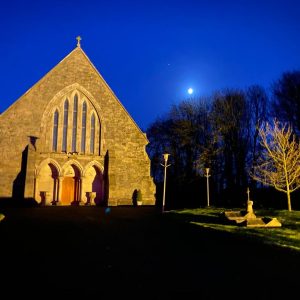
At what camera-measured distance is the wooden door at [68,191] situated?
30234 mm

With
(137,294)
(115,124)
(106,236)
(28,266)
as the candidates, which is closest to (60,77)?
(115,124)

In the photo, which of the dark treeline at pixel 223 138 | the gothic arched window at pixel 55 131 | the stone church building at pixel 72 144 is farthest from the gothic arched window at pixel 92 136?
the dark treeline at pixel 223 138

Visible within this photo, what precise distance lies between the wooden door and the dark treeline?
36.8ft

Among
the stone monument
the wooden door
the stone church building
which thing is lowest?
the stone monument

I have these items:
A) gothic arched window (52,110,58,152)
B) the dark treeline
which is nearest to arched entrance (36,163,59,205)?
gothic arched window (52,110,58,152)

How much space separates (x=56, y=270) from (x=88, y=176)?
24170 millimetres

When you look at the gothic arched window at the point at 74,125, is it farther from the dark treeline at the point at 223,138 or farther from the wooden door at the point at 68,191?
the dark treeline at the point at 223,138

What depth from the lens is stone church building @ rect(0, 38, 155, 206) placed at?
2856cm

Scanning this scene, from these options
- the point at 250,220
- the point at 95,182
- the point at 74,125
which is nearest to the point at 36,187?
the point at 95,182

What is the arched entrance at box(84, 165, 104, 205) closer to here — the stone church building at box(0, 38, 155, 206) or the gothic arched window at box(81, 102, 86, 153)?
the stone church building at box(0, 38, 155, 206)

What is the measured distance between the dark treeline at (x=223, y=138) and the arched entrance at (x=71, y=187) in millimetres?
10964

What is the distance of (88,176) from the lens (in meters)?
30.6

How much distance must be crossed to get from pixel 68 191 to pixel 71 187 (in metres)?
0.44

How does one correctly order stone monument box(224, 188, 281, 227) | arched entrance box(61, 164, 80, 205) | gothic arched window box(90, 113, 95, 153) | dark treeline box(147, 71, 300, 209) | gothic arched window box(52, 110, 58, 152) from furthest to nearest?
dark treeline box(147, 71, 300, 209) < gothic arched window box(90, 113, 95, 153) < arched entrance box(61, 164, 80, 205) < gothic arched window box(52, 110, 58, 152) < stone monument box(224, 188, 281, 227)
